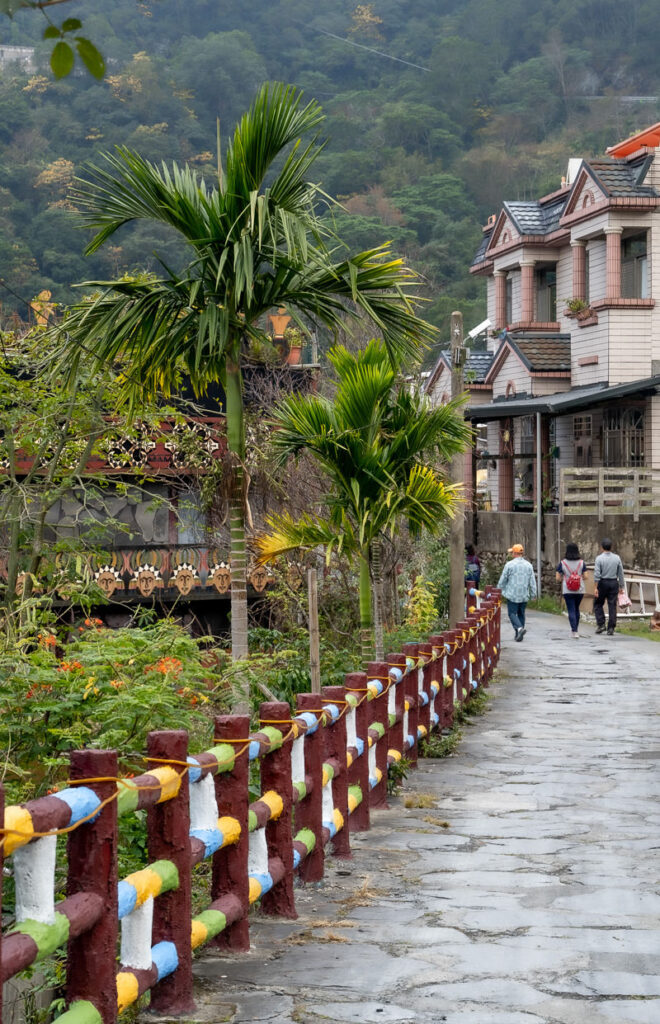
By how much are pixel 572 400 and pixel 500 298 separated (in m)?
9.95

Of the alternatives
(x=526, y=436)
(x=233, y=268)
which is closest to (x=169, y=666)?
(x=233, y=268)

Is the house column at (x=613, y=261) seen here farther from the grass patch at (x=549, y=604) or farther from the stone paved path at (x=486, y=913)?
the stone paved path at (x=486, y=913)

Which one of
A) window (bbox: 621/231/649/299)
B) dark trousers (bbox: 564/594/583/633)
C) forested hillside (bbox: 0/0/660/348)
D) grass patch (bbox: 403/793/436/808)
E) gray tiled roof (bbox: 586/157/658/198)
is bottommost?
grass patch (bbox: 403/793/436/808)

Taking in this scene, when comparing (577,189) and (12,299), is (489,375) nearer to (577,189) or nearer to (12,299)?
(577,189)

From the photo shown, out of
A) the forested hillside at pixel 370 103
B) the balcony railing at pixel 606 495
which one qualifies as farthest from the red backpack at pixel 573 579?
the forested hillside at pixel 370 103

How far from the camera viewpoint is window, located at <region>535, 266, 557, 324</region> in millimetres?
35938

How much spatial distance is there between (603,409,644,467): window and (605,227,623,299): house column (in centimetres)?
286

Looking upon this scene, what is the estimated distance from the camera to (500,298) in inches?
1485

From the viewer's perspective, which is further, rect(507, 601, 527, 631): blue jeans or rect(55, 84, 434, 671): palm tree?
rect(507, 601, 527, 631): blue jeans

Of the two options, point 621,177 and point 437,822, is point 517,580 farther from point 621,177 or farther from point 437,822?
point 621,177

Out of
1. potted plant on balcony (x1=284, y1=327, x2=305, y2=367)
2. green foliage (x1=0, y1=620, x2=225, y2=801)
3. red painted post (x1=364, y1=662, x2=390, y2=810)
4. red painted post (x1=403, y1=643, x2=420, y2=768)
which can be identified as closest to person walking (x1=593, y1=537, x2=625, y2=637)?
potted plant on balcony (x1=284, y1=327, x2=305, y2=367)

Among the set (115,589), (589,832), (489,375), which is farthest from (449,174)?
(589,832)

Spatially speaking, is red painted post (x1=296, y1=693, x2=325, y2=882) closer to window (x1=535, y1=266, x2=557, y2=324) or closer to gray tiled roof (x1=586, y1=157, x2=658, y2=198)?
gray tiled roof (x1=586, y1=157, x2=658, y2=198)

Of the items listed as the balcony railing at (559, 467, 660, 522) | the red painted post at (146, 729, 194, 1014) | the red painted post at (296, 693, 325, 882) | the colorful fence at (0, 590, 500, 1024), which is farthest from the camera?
the balcony railing at (559, 467, 660, 522)
